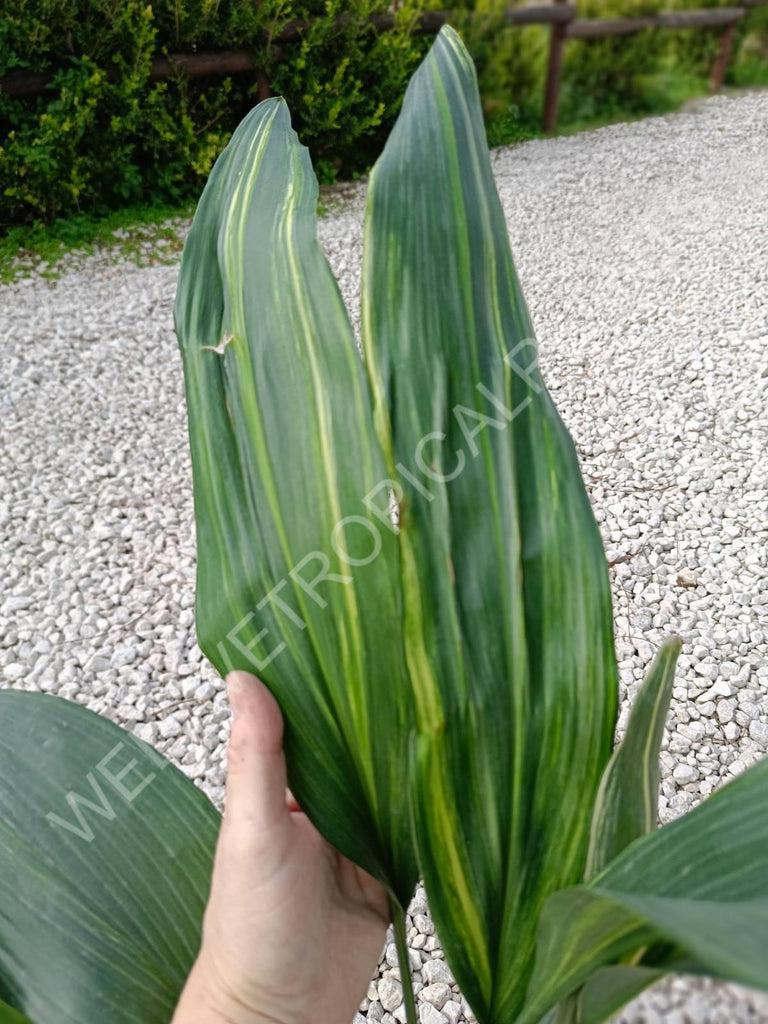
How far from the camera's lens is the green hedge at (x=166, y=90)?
2.91m

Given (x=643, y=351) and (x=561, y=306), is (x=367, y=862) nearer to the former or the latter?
(x=643, y=351)

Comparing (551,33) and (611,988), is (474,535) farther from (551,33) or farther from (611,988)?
(551,33)

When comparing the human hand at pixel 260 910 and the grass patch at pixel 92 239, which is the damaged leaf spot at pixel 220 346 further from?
the grass patch at pixel 92 239

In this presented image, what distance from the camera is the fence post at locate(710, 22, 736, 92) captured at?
17.2 ft

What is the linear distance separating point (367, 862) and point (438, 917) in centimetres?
8

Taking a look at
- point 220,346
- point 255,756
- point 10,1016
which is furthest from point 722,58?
point 10,1016

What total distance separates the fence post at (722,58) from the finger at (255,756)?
6.09 metres

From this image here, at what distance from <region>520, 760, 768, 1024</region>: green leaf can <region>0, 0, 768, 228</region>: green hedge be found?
3.16 m

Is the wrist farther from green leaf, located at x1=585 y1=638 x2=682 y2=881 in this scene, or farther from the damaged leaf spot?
the damaged leaf spot

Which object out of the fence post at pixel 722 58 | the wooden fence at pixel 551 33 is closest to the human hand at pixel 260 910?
the wooden fence at pixel 551 33

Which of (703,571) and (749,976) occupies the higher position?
(749,976)

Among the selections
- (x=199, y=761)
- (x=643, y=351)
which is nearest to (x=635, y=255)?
(x=643, y=351)

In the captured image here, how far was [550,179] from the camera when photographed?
380 cm

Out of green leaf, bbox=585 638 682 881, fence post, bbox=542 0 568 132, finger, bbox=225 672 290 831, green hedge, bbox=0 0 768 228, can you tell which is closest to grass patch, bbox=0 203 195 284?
green hedge, bbox=0 0 768 228
